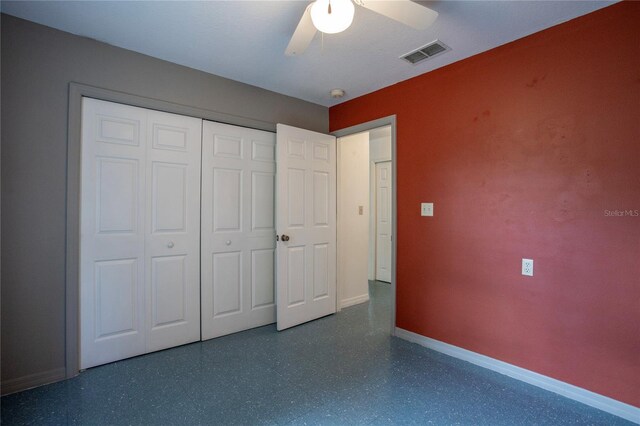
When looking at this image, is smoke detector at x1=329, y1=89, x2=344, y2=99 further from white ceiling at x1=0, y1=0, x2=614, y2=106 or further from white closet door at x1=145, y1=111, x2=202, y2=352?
white closet door at x1=145, y1=111, x2=202, y2=352

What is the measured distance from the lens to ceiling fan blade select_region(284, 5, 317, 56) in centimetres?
165

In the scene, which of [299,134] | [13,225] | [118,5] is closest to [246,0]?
[118,5]

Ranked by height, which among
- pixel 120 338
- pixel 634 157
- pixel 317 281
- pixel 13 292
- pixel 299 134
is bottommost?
pixel 120 338

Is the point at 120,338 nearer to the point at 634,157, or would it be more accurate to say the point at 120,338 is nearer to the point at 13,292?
the point at 13,292

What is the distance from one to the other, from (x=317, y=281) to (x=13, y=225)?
2.51m

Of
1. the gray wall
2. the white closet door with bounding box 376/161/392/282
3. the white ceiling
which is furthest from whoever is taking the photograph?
the white closet door with bounding box 376/161/392/282

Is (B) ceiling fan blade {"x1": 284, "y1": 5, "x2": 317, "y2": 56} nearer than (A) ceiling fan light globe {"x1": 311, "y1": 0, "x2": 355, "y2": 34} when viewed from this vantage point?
No

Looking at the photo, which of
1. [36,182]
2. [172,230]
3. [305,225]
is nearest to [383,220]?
[305,225]

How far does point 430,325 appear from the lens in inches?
107

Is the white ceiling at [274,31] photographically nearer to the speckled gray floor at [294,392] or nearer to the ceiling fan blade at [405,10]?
the ceiling fan blade at [405,10]

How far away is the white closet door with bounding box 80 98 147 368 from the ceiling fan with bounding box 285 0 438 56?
64.7 inches

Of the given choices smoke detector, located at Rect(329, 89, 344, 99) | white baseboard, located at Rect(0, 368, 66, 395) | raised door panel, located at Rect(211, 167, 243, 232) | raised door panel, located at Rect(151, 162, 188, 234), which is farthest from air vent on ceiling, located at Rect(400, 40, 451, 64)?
white baseboard, located at Rect(0, 368, 66, 395)

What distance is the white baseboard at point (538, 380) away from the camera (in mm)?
1814

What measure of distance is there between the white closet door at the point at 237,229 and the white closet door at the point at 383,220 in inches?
99.6
